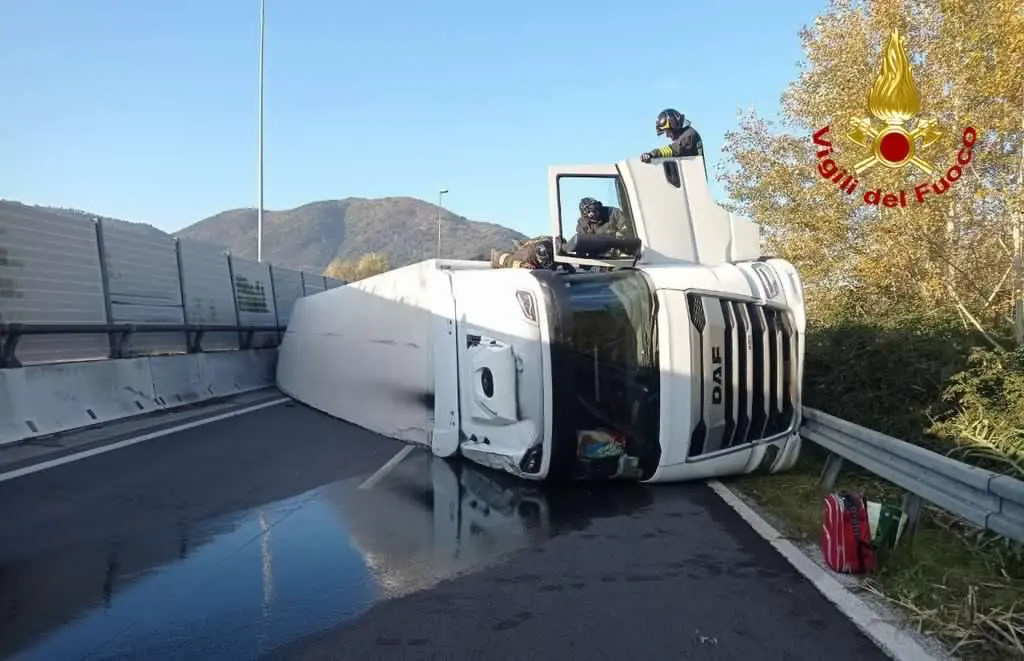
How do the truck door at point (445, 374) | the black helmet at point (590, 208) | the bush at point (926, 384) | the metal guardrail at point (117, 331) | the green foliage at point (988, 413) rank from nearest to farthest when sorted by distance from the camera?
1. the green foliage at point (988, 413)
2. the bush at point (926, 384)
3. the truck door at point (445, 374)
4. the black helmet at point (590, 208)
5. the metal guardrail at point (117, 331)

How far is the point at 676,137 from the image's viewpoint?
28.2 ft

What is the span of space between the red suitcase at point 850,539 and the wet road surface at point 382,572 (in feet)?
1.15

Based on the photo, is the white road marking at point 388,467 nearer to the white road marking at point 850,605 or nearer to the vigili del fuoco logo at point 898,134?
the white road marking at point 850,605

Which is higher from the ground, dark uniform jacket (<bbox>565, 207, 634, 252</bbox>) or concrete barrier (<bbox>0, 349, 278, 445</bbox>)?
dark uniform jacket (<bbox>565, 207, 634, 252</bbox>)

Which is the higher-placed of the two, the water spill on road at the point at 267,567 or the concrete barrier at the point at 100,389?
the concrete barrier at the point at 100,389

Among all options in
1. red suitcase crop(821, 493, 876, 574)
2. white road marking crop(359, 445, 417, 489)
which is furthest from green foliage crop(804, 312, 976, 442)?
white road marking crop(359, 445, 417, 489)

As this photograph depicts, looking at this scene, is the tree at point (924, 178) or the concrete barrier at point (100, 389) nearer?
the concrete barrier at point (100, 389)

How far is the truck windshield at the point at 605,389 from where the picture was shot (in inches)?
261

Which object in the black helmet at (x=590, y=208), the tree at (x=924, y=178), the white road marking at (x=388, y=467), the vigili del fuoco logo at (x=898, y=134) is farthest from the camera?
the vigili del fuoco logo at (x=898, y=134)

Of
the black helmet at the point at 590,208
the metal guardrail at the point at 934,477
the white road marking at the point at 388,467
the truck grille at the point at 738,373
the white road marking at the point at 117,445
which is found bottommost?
the white road marking at the point at 388,467

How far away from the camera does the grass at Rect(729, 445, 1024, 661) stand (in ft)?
11.8

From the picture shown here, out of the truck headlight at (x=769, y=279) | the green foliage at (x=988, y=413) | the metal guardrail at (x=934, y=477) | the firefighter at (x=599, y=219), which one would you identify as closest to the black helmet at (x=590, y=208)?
the firefighter at (x=599, y=219)

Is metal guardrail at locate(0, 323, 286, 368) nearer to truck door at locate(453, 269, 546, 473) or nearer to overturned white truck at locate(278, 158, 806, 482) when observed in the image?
overturned white truck at locate(278, 158, 806, 482)

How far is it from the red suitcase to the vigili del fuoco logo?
8.13 meters
